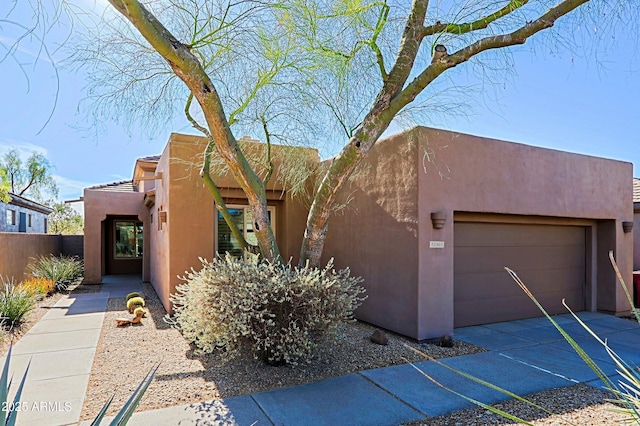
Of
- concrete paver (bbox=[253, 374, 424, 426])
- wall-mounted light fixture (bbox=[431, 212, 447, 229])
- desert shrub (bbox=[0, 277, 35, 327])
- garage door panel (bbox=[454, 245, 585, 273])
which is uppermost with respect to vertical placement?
wall-mounted light fixture (bbox=[431, 212, 447, 229])

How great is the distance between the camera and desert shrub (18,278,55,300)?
10.5m

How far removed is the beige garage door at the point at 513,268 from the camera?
8.24 meters

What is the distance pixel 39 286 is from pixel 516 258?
12.6m

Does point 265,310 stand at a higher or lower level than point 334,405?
higher

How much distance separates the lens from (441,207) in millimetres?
7309

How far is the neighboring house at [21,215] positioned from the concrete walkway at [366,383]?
16.1 metres

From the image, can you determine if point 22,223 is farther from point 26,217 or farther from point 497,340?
point 497,340

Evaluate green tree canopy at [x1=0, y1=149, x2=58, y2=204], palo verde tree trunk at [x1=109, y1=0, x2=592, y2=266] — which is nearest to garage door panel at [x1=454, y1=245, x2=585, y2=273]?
palo verde tree trunk at [x1=109, y1=0, x2=592, y2=266]

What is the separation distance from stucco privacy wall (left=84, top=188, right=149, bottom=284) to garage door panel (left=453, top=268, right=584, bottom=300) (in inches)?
448

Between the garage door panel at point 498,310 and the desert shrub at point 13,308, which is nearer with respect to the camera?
the desert shrub at point 13,308

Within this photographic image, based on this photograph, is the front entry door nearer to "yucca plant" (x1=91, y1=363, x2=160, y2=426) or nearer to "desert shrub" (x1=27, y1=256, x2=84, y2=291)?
"desert shrub" (x1=27, y1=256, x2=84, y2=291)

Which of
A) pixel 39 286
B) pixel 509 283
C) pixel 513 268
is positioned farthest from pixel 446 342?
pixel 39 286

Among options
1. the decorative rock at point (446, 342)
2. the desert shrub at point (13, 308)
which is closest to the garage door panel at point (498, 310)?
the decorative rock at point (446, 342)

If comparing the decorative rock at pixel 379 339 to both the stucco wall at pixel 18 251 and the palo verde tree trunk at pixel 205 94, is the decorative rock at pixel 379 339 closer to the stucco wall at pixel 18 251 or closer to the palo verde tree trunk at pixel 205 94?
the palo verde tree trunk at pixel 205 94
